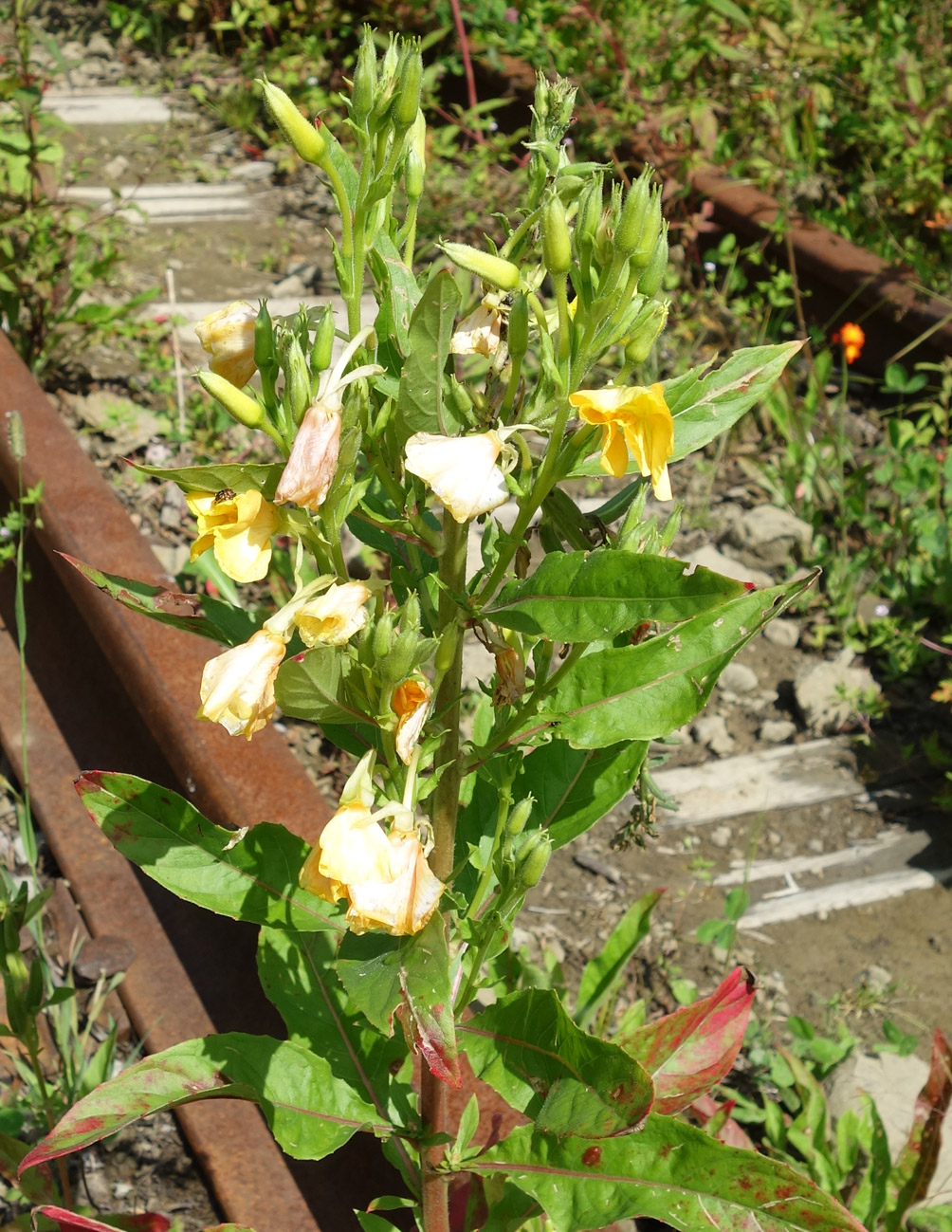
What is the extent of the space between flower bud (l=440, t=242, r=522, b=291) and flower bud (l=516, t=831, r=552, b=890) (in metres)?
0.54

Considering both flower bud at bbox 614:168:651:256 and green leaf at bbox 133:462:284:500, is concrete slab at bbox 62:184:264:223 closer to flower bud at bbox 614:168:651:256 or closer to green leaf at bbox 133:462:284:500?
green leaf at bbox 133:462:284:500

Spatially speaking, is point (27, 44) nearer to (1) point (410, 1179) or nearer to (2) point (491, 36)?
(2) point (491, 36)

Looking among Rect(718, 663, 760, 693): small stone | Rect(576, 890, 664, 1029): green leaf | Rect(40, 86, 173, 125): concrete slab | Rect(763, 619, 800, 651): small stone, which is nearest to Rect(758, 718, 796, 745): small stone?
Rect(718, 663, 760, 693): small stone

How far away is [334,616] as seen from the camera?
97cm

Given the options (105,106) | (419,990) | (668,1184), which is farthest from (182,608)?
(105,106)

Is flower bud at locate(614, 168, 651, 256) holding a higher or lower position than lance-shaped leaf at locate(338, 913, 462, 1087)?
higher

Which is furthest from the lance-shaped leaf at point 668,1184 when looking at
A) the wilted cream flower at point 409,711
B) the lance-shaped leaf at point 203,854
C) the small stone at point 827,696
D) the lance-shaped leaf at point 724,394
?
the small stone at point 827,696

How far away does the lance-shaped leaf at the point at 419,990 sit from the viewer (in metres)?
1.02

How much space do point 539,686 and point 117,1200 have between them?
47.7 inches

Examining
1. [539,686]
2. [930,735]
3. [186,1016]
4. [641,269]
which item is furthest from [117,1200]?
[930,735]

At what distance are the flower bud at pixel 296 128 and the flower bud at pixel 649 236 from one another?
1.01 ft

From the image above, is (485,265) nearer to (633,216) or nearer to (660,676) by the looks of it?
(633,216)

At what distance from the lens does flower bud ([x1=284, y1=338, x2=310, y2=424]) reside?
97cm

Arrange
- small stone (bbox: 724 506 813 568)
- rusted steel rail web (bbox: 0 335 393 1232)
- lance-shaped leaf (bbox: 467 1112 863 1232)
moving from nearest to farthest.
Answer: lance-shaped leaf (bbox: 467 1112 863 1232)
rusted steel rail web (bbox: 0 335 393 1232)
small stone (bbox: 724 506 813 568)
